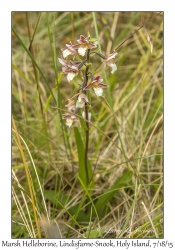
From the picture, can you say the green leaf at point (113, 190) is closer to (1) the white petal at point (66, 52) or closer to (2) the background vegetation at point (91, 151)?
(2) the background vegetation at point (91, 151)

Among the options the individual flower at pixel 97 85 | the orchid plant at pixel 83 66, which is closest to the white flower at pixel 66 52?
the orchid plant at pixel 83 66

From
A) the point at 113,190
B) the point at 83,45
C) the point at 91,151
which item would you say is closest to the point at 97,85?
the point at 83,45

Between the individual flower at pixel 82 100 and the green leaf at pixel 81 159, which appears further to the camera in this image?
the green leaf at pixel 81 159

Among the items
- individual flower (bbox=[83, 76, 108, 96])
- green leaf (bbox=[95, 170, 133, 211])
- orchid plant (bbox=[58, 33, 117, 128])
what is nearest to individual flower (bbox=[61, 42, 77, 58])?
orchid plant (bbox=[58, 33, 117, 128])

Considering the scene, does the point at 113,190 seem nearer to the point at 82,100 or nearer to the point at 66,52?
the point at 82,100

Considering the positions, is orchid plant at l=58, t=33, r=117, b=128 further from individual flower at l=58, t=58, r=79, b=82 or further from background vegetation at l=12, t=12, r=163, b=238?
background vegetation at l=12, t=12, r=163, b=238

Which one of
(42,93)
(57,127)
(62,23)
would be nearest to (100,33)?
(62,23)

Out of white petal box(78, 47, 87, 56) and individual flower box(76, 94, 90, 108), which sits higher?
white petal box(78, 47, 87, 56)

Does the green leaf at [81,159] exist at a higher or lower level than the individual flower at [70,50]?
lower
